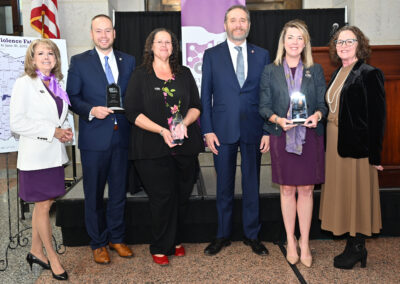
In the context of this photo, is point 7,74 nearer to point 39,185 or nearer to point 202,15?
point 39,185

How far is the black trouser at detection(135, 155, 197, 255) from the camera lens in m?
2.62

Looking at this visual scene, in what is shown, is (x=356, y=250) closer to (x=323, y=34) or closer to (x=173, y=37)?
(x=173, y=37)

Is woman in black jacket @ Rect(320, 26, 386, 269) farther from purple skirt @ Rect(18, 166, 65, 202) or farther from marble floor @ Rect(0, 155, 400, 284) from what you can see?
purple skirt @ Rect(18, 166, 65, 202)

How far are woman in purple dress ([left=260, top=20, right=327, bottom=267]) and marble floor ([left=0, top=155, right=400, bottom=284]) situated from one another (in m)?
0.21

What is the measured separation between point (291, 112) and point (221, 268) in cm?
120

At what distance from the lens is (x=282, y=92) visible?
2523 mm

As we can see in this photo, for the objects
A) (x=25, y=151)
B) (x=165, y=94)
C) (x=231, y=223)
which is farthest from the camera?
(x=231, y=223)

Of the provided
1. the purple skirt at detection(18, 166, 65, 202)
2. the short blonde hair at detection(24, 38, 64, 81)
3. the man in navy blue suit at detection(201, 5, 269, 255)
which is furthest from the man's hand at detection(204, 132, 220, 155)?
the short blonde hair at detection(24, 38, 64, 81)

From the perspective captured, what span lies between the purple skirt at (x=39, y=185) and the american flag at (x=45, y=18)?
2.76m

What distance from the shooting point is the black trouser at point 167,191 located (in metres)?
2.62

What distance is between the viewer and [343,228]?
8.54ft

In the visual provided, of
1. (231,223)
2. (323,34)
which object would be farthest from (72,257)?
(323,34)

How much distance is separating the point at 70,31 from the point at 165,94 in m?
4.47

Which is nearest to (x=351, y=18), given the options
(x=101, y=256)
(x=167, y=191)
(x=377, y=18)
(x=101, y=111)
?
(x=377, y=18)
